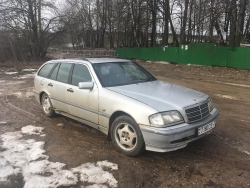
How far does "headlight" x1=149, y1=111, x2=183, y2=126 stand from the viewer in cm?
349

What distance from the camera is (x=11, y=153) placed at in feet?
13.4

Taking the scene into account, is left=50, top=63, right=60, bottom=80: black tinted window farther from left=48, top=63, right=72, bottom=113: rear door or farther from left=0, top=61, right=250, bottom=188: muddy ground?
left=0, top=61, right=250, bottom=188: muddy ground

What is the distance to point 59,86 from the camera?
5371 mm

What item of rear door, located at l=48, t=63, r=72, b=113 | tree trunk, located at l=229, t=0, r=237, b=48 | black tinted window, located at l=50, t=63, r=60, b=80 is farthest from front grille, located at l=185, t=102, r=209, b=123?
tree trunk, located at l=229, t=0, r=237, b=48

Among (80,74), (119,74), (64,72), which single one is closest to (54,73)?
(64,72)

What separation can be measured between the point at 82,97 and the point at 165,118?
73.1 inches

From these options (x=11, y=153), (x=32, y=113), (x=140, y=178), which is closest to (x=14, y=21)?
(x=32, y=113)

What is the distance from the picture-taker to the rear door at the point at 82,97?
4.44 metres

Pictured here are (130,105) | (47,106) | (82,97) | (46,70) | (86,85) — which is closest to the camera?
(130,105)

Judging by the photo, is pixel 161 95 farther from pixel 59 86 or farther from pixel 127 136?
pixel 59 86

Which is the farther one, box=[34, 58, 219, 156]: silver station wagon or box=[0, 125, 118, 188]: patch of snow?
box=[34, 58, 219, 156]: silver station wagon

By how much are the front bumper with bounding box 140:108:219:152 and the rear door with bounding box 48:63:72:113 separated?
233 cm

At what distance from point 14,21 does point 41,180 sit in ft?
78.5

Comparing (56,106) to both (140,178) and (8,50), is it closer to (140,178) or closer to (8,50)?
(140,178)
